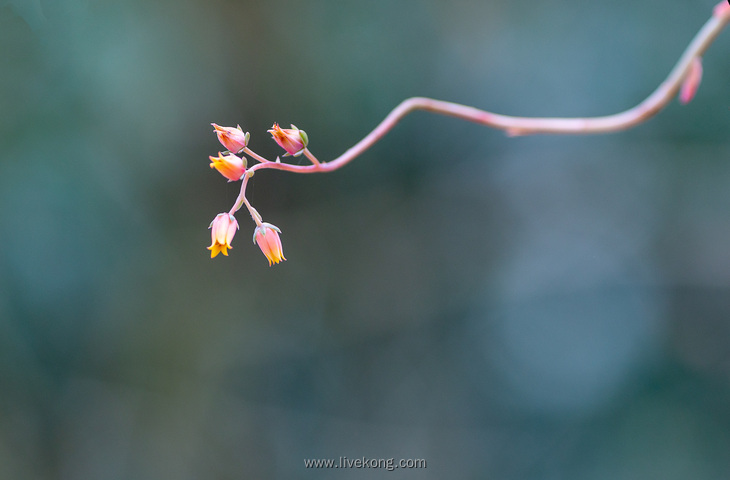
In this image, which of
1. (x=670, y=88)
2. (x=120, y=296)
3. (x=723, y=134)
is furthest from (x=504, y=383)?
(x=670, y=88)

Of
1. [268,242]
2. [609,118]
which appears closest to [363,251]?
[268,242]

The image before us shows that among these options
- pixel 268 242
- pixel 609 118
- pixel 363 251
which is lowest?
pixel 363 251

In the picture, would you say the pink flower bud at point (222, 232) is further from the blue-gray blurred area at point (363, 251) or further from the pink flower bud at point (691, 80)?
the blue-gray blurred area at point (363, 251)

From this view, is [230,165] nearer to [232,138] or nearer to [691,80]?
[232,138]

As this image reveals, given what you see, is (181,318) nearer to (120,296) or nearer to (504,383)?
(120,296)

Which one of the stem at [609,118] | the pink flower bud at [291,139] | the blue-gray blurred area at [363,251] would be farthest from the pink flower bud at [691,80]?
the blue-gray blurred area at [363,251]
